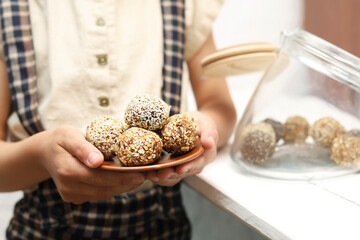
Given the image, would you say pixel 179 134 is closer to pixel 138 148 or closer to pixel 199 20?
pixel 138 148

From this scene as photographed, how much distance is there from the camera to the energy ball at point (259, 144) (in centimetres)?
59

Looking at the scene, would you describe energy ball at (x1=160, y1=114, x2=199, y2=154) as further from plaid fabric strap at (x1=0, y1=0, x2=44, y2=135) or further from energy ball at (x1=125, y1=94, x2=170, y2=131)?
plaid fabric strap at (x1=0, y1=0, x2=44, y2=135)

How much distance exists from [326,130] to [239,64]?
18 centimetres

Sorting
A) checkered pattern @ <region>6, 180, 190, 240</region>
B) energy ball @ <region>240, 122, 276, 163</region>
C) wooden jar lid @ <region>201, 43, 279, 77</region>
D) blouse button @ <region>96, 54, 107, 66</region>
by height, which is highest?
wooden jar lid @ <region>201, 43, 279, 77</region>

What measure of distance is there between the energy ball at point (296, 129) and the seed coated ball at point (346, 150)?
6 centimetres

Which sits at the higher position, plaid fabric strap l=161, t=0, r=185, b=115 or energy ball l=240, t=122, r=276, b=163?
plaid fabric strap l=161, t=0, r=185, b=115

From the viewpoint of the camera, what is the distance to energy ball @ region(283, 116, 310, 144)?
2.01ft

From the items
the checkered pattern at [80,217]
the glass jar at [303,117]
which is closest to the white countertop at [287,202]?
the glass jar at [303,117]

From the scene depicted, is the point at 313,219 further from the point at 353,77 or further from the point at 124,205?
the point at 124,205

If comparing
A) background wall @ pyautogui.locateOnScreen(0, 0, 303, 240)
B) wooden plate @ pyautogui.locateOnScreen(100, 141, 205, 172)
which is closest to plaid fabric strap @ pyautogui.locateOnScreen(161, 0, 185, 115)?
wooden plate @ pyautogui.locateOnScreen(100, 141, 205, 172)

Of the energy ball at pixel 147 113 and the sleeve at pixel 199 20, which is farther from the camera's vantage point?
the sleeve at pixel 199 20

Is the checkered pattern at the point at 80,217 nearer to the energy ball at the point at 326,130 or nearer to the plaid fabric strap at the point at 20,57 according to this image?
the plaid fabric strap at the point at 20,57

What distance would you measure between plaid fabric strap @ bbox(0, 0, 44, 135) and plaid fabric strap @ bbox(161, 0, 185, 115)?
230 mm

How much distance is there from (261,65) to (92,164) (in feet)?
1.33
